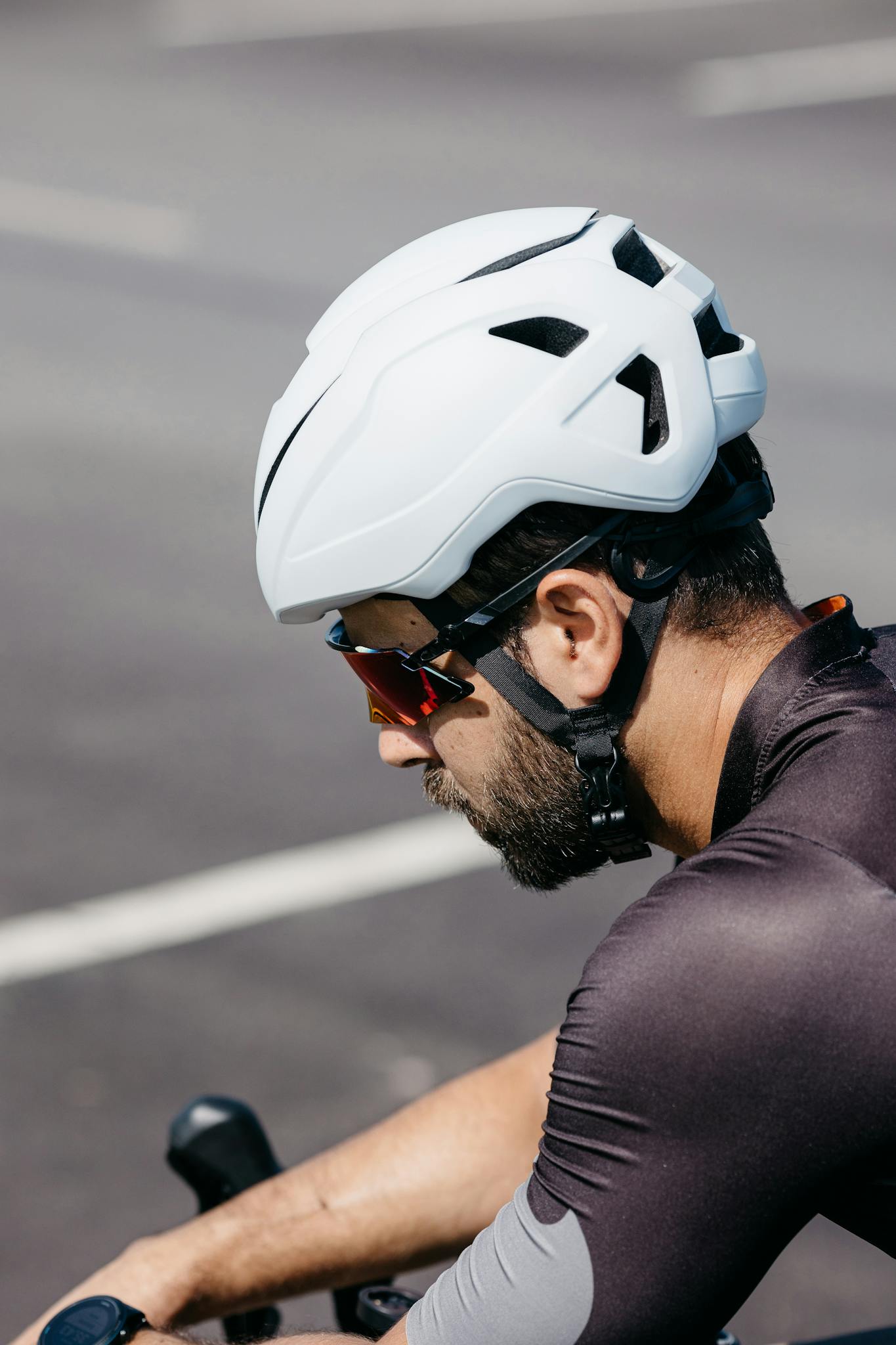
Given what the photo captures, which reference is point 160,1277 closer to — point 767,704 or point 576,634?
point 576,634

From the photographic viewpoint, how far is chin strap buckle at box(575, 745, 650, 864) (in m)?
2.65

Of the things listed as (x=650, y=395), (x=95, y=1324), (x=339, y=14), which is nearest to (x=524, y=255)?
(x=650, y=395)

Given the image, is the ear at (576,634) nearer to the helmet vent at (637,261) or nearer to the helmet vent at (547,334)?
the helmet vent at (547,334)

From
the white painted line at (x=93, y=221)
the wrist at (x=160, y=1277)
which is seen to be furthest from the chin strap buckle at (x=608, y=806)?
the white painted line at (x=93, y=221)

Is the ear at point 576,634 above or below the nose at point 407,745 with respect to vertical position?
above

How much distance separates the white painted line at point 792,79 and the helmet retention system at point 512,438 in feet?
45.4

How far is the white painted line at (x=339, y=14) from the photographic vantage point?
18.0 m

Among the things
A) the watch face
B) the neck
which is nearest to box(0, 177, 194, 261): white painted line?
the neck

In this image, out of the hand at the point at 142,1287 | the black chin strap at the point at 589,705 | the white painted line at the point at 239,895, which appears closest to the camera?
the black chin strap at the point at 589,705

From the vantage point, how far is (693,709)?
2637 millimetres

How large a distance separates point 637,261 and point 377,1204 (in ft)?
5.60

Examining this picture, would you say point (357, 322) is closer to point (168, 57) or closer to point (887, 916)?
point (887, 916)

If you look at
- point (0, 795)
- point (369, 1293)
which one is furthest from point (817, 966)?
point (0, 795)

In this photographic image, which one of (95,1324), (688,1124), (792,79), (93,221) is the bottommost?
(95,1324)
